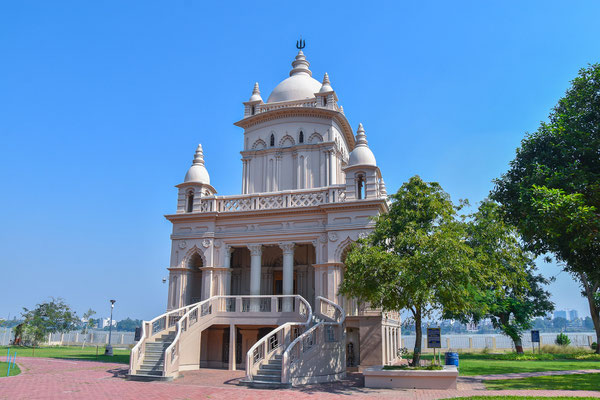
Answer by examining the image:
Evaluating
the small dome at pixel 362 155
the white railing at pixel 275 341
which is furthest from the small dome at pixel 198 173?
the white railing at pixel 275 341

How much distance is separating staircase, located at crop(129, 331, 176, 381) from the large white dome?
1807 cm

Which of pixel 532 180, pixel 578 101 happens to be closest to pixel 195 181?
pixel 532 180

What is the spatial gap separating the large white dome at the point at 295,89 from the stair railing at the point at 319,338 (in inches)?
614

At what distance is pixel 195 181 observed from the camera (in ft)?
90.2

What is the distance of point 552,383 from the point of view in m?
18.0

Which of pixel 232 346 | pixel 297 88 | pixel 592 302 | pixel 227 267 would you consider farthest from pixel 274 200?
pixel 592 302

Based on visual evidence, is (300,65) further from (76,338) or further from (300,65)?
(76,338)

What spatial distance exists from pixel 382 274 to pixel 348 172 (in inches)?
342

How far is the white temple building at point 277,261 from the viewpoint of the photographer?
20234mm

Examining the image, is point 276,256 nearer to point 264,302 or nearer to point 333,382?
point 264,302

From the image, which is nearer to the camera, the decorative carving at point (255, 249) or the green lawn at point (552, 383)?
the green lawn at point (552, 383)

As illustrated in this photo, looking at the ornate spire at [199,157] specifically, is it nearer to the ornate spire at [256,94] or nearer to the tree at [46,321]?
the ornate spire at [256,94]

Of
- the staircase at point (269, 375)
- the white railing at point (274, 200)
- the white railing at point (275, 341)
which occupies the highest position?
the white railing at point (274, 200)

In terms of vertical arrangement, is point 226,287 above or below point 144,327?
above
